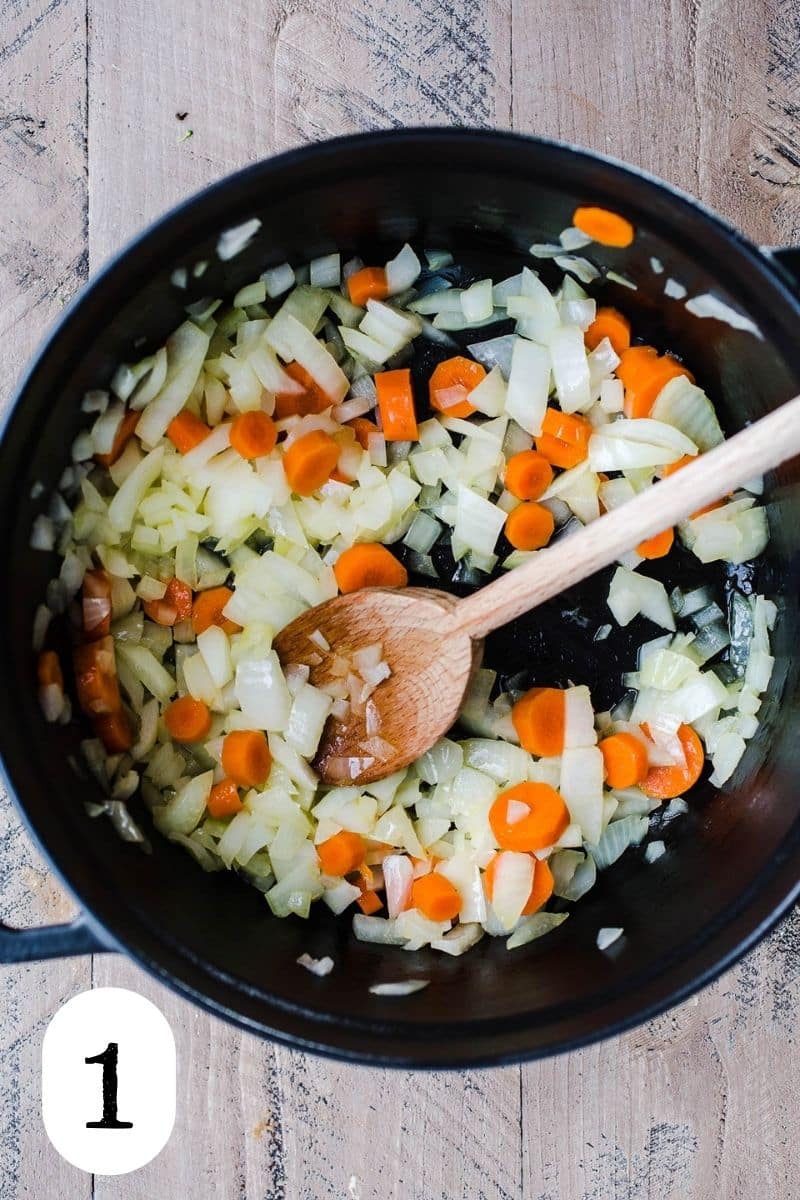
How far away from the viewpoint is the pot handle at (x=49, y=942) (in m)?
1.27

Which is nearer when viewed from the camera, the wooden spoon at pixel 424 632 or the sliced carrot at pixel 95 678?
the wooden spoon at pixel 424 632

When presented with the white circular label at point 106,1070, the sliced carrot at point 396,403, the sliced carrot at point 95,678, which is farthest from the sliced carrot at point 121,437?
the white circular label at point 106,1070

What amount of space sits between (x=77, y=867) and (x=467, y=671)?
1.91ft

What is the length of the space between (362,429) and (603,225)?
1.51ft

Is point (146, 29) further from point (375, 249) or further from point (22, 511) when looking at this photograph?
point (22, 511)

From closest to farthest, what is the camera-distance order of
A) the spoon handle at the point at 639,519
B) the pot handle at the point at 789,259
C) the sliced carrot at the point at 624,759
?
1. the spoon handle at the point at 639,519
2. the pot handle at the point at 789,259
3. the sliced carrot at the point at 624,759

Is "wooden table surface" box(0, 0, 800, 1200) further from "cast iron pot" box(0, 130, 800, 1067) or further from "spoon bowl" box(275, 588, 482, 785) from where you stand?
"spoon bowl" box(275, 588, 482, 785)

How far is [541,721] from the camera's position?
1.61 meters

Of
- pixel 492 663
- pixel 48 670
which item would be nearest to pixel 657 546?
pixel 492 663

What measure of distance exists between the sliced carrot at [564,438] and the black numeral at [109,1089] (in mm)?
1149

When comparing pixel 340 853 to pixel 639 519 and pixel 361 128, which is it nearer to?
pixel 639 519

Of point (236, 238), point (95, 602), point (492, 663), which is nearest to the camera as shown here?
point (236, 238)

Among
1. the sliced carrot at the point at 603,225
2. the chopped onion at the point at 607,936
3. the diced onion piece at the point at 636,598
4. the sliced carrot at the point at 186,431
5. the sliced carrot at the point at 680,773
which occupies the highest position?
the sliced carrot at the point at 603,225

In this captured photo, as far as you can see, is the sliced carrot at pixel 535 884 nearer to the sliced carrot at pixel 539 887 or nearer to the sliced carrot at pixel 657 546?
the sliced carrot at pixel 539 887
